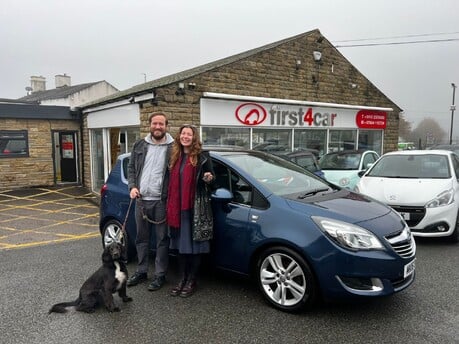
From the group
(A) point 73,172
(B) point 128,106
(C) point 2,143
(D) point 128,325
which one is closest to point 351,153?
(B) point 128,106

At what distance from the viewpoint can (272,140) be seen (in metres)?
10.5

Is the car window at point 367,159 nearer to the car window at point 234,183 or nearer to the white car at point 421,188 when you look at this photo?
the white car at point 421,188

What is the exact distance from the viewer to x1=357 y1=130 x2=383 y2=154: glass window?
1339 cm

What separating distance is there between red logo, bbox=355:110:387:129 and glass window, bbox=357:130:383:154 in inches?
8.8

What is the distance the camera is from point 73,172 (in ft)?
43.0

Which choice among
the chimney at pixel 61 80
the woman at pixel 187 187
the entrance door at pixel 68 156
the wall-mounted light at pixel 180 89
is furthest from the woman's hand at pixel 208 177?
the chimney at pixel 61 80

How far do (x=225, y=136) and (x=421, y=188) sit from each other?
16.7ft

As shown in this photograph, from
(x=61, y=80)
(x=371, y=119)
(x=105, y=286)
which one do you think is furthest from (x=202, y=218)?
(x=61, y=80)

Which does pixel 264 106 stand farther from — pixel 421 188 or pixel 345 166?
pixel 421 188

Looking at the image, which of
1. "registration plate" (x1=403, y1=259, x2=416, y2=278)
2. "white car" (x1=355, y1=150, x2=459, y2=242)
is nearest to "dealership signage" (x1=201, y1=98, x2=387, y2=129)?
"white car" (x1=355, y1=150, x2=459, y2=242)

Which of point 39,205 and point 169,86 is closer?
point 169,86

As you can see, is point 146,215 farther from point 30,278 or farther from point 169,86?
point 169,86

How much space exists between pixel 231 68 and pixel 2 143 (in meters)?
7.89

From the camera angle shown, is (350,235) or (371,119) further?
(371,119)
